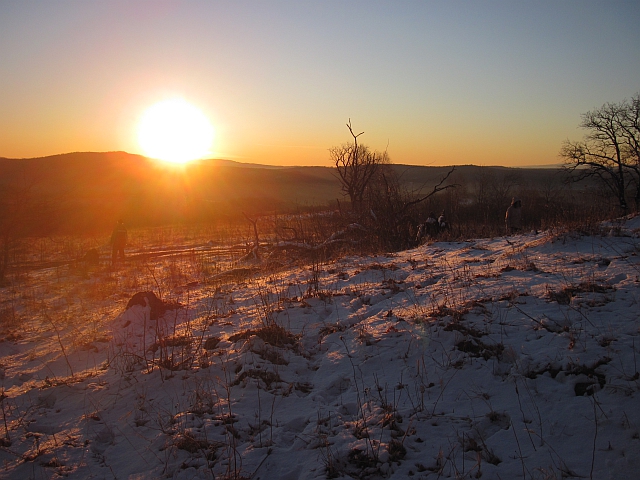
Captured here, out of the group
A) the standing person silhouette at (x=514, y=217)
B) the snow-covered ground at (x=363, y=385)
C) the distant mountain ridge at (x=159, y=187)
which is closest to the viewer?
the snow-covered ground at (x=363, y=385)

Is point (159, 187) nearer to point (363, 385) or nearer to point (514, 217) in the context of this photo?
point (514, 217)

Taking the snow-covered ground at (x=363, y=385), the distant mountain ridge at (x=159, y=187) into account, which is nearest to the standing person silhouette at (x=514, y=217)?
the snow-covered ground at (x=363, y=385)

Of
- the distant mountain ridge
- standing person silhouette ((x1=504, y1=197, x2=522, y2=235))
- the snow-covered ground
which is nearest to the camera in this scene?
the snow-covered ground

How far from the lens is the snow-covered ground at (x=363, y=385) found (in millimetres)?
2840

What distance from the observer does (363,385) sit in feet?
12.4

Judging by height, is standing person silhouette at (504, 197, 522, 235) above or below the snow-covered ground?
above

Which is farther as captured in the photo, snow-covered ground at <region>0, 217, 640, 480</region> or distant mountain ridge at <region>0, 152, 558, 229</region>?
distant mountain ridge at <region>0, 152, 558, 229</region>

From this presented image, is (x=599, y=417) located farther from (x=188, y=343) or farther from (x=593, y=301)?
(x=188, y=343)

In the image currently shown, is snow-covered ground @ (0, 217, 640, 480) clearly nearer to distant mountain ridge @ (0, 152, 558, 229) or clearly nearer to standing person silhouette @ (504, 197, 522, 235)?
standing person silhouette @ (504, 197, 522, 235)

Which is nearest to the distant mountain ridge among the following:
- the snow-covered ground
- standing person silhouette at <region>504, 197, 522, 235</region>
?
standing person silhouette at <region>504, 197, 522, 235</region>

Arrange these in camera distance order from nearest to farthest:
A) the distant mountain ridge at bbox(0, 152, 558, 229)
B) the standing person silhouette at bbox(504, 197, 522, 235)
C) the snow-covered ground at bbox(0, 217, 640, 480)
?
1. the snow-covered ground at bbox(0, 217, 640, 480)
2. the standing person silhouette at bbox(504, 197, 522, 235)
3. the distant mountain ridge at bbox(0, 152, 558, 229)

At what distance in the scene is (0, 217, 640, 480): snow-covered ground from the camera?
2.84 m

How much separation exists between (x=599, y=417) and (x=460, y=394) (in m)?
0.95

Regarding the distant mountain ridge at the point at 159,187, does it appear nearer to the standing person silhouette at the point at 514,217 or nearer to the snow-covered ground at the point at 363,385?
the standing person silhouette at the point at 514,217
